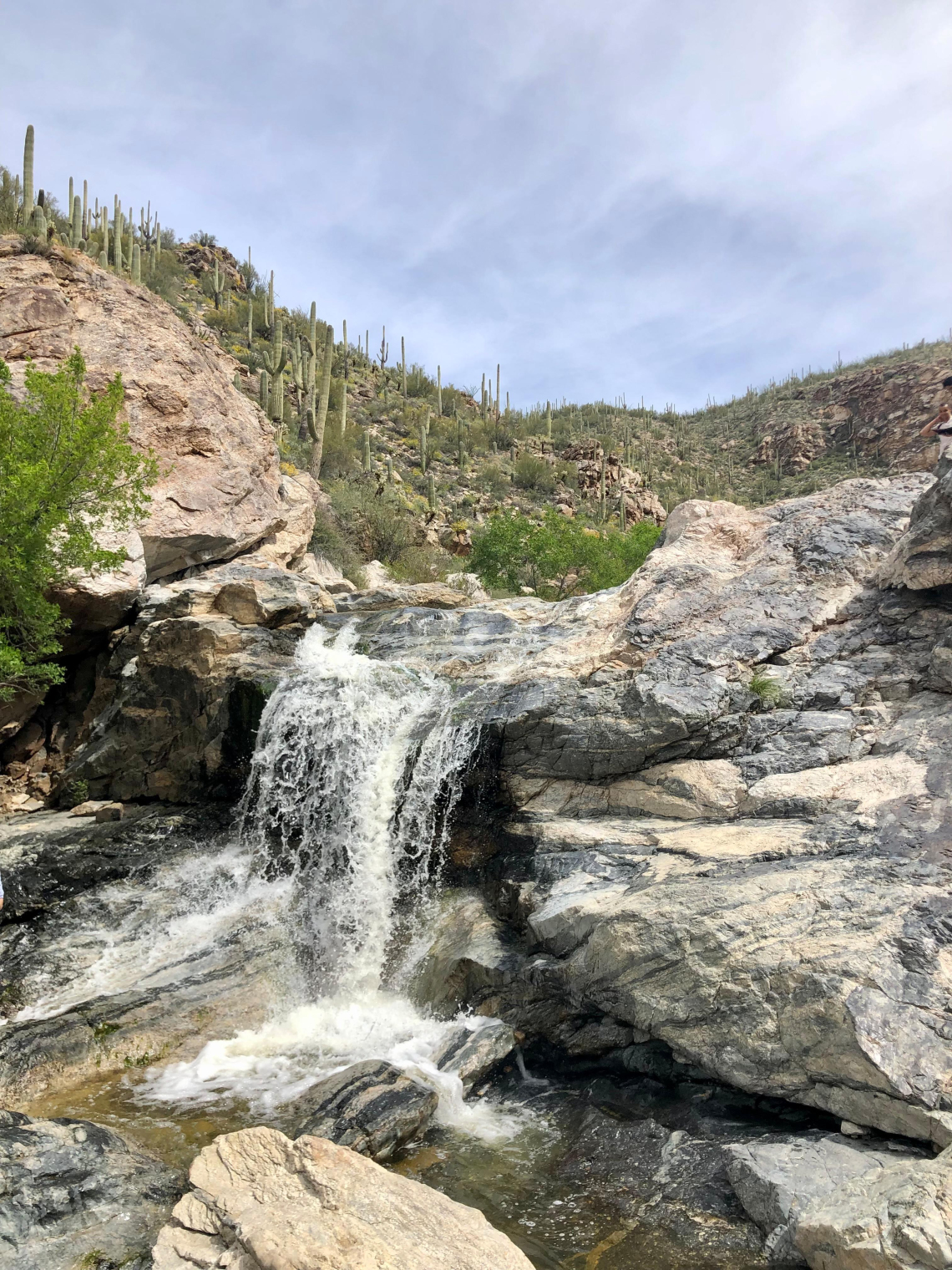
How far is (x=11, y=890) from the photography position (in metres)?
9.23

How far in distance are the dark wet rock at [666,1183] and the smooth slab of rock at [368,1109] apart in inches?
47.5

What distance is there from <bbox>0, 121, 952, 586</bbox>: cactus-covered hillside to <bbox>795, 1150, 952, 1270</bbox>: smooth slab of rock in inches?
727

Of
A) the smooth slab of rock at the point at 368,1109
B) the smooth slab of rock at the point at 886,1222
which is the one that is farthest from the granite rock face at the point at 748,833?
the smooth slab of rock at the point at 368,1109

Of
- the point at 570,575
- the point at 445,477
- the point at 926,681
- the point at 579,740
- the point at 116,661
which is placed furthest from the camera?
the point at 445,477

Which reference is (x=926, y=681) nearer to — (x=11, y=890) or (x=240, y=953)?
(x=240, y=953)

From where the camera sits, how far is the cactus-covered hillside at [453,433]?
2520 cm

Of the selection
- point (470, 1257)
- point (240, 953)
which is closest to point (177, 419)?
point (240, 953)

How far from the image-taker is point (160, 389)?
15.8 metres

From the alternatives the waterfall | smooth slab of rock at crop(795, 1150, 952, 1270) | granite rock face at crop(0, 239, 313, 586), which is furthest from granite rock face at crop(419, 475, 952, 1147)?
granite rock face at crop(0, 239, 313, 586)

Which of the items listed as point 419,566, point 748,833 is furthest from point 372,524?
point 748,833

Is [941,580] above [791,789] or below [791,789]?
above

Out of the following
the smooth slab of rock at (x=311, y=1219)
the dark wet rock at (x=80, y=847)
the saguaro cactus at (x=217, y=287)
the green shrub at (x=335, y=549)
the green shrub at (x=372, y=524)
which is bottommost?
the smooth slab of rock at (x=311, y=1219)

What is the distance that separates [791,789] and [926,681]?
2.13m

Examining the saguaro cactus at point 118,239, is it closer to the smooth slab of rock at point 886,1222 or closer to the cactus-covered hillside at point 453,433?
the cactus-covered hillside at point 453,433
